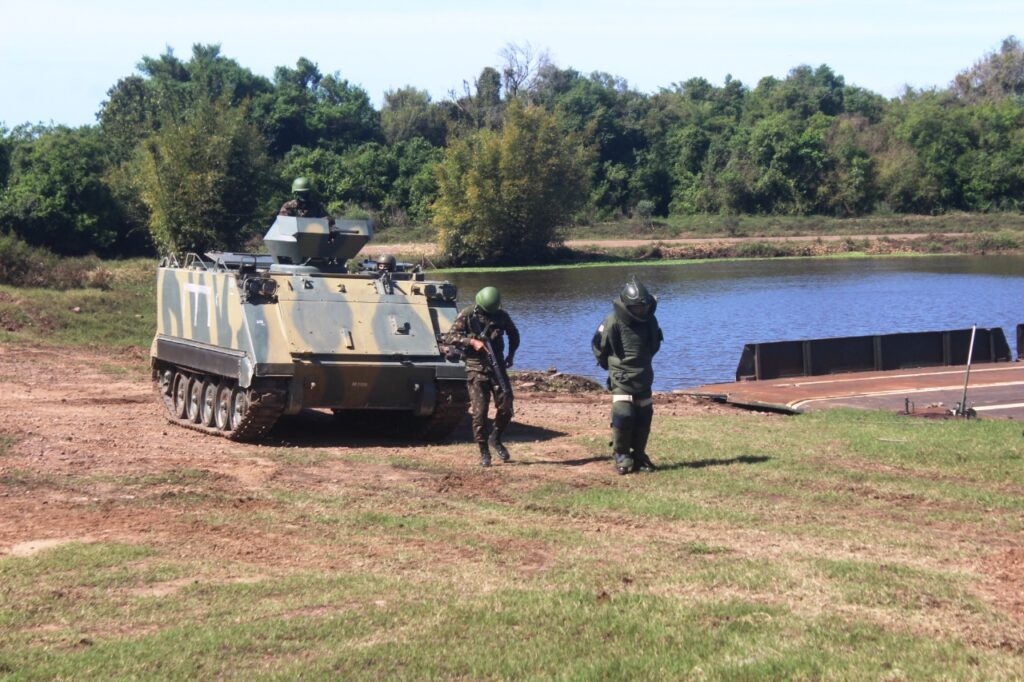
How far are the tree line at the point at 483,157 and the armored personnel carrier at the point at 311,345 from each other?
122ft

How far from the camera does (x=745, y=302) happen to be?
45344 mm

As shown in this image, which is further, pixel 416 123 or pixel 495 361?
pixel 416 123

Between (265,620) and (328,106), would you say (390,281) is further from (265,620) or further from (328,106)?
(328,106)

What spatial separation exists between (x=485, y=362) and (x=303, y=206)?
519cm

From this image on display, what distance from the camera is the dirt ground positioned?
9953 millimetres

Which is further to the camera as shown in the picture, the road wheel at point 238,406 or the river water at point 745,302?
the river water at point 745,302

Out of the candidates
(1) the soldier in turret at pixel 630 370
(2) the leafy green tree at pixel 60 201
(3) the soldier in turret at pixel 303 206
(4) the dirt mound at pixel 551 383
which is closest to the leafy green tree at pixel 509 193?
(2) the leafy green tree at pixel 60 201

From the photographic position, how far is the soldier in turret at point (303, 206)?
692 inches

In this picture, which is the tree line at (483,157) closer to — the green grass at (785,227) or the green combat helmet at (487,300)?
the green grass at (785,227)

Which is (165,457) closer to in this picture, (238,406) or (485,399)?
(238,406)

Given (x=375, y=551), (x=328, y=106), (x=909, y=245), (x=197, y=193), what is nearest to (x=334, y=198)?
(x=328, y=106)

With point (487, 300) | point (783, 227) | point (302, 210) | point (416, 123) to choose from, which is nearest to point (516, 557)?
point (487, 300)

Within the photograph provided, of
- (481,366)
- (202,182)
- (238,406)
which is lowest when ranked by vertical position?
(238,406)

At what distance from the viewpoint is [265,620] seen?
23.7 feet
